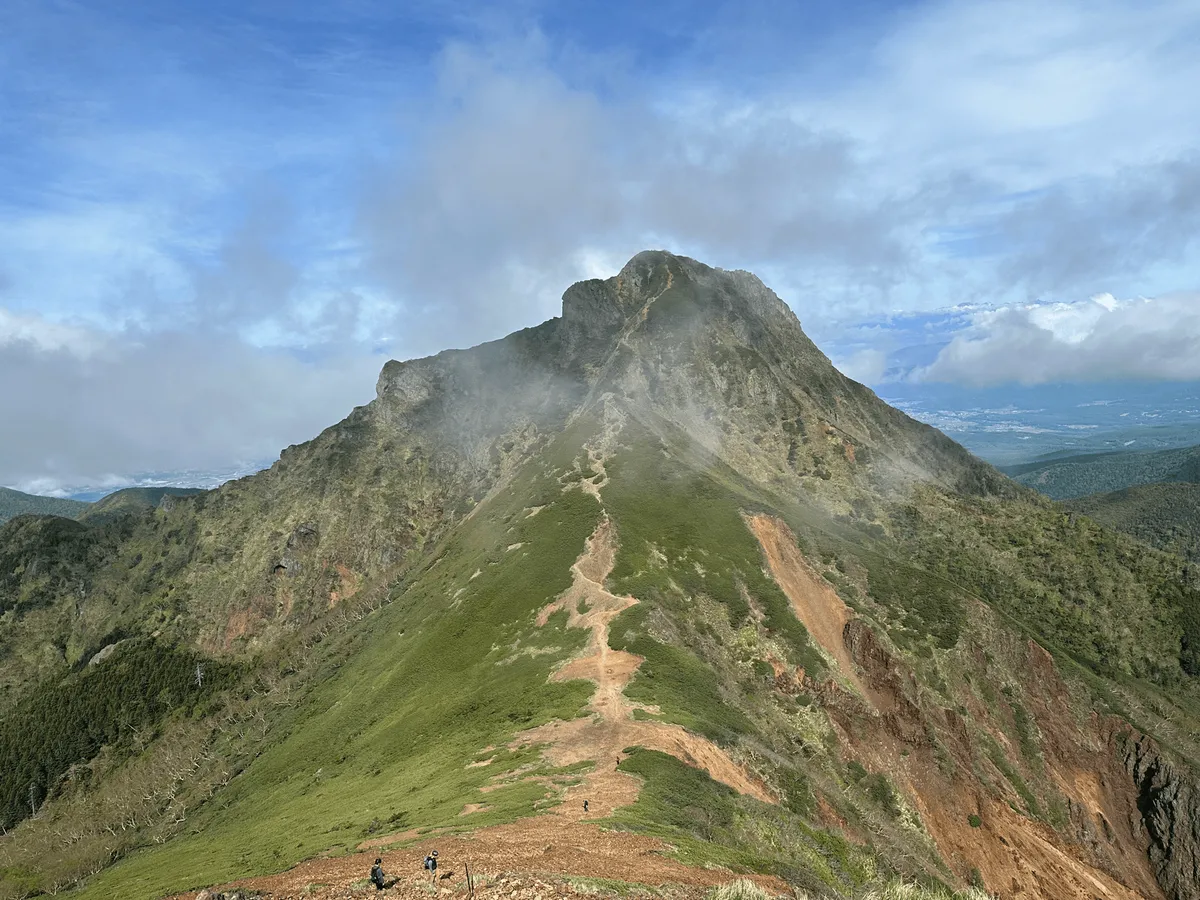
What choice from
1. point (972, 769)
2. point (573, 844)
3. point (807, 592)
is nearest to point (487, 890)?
point (573, 844)

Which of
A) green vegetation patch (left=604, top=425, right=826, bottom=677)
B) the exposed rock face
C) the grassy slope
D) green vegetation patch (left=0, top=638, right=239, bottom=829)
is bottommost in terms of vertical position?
the exposed rock face

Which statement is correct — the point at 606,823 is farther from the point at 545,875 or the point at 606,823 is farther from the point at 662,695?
the point at 662,695

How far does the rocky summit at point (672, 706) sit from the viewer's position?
47.4 metres

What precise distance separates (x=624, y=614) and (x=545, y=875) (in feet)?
175

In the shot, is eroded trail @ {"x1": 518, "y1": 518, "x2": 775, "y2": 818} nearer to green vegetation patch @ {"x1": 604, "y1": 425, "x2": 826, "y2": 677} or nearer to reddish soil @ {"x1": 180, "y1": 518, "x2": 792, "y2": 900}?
reddish soil @ {"x1": 180, "y1": 518, "x2": 792, "y2": 900}

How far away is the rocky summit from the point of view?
47406 millimetres

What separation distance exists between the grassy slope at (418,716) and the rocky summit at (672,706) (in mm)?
617

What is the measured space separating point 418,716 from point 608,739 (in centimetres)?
3539

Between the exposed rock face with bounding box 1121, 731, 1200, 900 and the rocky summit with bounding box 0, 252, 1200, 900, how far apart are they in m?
0.39

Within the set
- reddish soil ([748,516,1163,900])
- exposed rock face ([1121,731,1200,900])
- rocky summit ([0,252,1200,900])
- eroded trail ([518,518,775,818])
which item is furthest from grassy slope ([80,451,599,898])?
exposed rock face ([1121,731,1200,900])

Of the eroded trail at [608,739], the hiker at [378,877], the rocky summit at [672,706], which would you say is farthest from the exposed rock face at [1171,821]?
the hiker at [378,877]

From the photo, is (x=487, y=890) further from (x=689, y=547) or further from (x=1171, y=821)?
(x=1171, y=821)

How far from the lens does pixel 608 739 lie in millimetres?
58094

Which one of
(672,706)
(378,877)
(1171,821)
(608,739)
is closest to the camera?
(378,877)
